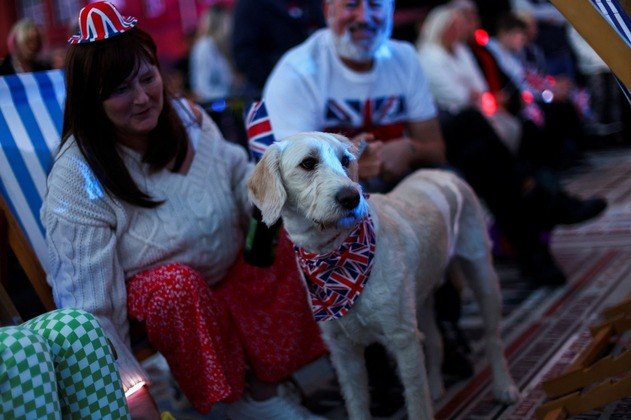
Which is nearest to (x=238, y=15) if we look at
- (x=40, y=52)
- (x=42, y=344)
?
(x=40, y=52)

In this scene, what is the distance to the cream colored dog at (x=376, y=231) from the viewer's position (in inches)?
81.7

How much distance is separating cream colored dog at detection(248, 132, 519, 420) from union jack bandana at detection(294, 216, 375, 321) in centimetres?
3

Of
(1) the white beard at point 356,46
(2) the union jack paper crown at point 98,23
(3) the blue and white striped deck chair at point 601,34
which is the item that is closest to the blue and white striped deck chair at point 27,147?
(2) the union jack paper crown at point 98,23

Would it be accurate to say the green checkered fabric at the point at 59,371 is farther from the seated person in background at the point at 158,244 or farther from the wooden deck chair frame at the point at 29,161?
the wooden deck chair frame at the point at 29,161

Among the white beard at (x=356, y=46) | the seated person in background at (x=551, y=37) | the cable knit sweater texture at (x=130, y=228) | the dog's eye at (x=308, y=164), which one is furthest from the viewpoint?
the seated person in background at (x=551, y=37)

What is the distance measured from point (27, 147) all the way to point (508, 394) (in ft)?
6.06

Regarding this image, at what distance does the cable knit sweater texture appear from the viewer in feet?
7.81

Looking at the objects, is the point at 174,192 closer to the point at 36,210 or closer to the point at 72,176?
the point at 72,176

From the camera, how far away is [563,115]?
684 cm

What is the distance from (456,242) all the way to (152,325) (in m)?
1.09

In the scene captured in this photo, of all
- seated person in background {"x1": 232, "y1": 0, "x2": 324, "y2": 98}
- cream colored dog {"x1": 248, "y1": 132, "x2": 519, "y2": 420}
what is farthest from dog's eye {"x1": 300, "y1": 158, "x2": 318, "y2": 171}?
seated person in background {"x1": 232, "y1": 0, "x2": 324, "y2": 98}

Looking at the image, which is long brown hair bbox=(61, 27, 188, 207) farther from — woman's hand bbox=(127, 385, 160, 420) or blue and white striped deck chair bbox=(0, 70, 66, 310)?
woman's hand bbox=(127, 385, 160, 420)

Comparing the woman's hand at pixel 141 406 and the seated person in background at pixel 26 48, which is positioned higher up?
the seated person in background at pixel 26 48

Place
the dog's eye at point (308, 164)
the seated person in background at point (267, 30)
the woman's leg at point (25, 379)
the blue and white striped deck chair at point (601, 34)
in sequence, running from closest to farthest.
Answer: the woman's leg at point (25, 379) → the blue and white striped deck chair at point (601, 34) → the dog's eye at point (308, 164) → the seated person in background at point (267, 30)
